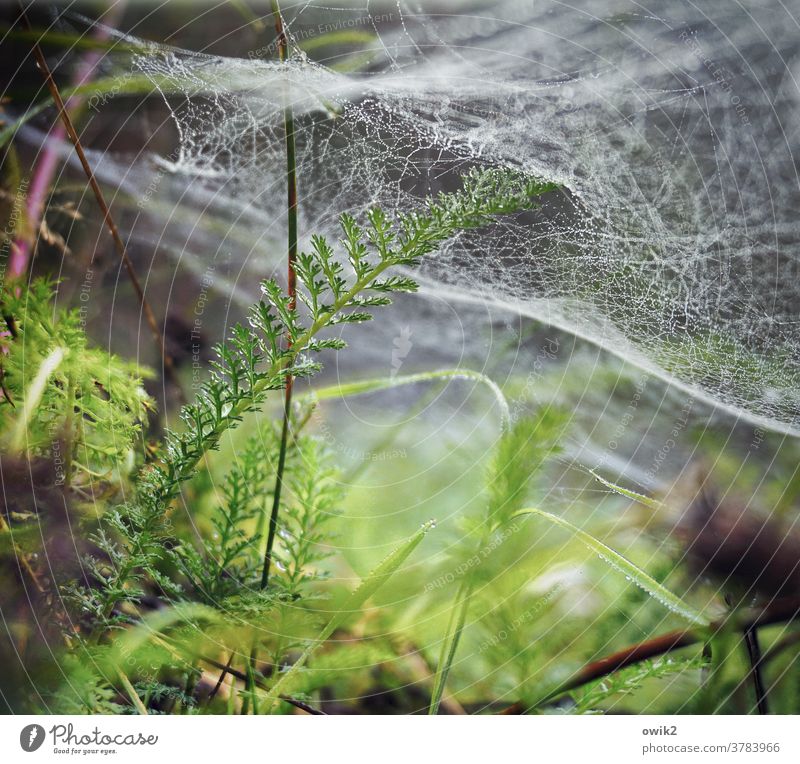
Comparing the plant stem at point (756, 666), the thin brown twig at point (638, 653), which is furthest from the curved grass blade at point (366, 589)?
the plant stem at point (756, 666)

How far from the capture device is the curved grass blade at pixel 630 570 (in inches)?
17.8

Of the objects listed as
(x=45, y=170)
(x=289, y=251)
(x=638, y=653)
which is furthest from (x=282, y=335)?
(x=638, y=653)

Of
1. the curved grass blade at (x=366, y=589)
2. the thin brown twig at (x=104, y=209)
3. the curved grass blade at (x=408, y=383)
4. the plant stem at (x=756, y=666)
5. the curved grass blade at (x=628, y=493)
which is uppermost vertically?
the thin brown twig at (x=104, y=209)

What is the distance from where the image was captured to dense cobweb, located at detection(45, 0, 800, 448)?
439mm

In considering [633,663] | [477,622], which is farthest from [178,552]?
[633,663]

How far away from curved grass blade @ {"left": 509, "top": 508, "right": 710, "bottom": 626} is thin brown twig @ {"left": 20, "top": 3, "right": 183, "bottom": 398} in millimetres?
265

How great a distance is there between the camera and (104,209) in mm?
431

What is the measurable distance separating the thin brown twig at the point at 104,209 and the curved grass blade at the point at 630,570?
265 millimetres

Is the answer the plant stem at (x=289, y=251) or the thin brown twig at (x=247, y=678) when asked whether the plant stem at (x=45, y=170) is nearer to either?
the plant stem at (x=289, y=251)

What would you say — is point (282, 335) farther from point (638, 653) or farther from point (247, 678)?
point (638, 653)

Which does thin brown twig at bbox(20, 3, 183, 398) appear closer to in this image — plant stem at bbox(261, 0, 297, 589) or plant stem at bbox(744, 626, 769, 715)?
plant stem at bbox(261, 0, 297, 589)

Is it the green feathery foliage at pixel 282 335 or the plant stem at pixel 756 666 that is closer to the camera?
the green feathery foliage at pixel 282 335

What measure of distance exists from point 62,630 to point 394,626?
0.21 m
